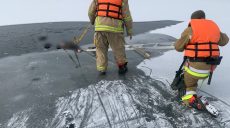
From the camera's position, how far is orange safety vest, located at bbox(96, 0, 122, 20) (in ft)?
15.5

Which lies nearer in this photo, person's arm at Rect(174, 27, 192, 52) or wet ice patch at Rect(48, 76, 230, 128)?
wet ice patch at Rect(48, 76, 230, 128)

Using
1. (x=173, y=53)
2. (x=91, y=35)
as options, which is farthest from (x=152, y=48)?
(x=91, y=35)

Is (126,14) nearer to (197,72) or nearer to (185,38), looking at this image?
(185,38)

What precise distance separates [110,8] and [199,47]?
159 cm

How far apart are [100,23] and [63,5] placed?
20.4 ft

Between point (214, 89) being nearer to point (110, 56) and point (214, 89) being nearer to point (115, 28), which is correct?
point (115, 28)

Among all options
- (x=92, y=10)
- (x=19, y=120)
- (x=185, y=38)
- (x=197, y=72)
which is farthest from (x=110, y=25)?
(x=19, y=120)

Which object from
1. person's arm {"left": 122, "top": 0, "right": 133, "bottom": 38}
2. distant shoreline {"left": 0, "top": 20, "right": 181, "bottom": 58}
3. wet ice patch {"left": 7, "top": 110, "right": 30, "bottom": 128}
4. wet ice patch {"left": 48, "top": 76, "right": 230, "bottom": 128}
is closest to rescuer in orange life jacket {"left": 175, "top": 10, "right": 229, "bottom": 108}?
wet ice patch {"left": 48, "top": 76, "right": 230, "bottom": 128}

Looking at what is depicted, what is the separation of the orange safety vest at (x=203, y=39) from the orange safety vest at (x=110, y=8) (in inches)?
51.3

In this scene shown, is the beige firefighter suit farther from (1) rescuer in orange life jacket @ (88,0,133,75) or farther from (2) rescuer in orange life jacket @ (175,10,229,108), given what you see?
(1) rescuer in orange life jacket @ (88,0,133,75)

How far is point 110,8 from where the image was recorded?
4.76 m

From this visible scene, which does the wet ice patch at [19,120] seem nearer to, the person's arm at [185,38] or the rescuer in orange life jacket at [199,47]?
the rescuer in orange life jacket at [199,47]

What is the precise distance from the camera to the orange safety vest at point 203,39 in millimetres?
3947

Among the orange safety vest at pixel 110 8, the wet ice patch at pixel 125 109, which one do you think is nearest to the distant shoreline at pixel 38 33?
the orange safety vest at pixel 110 8
